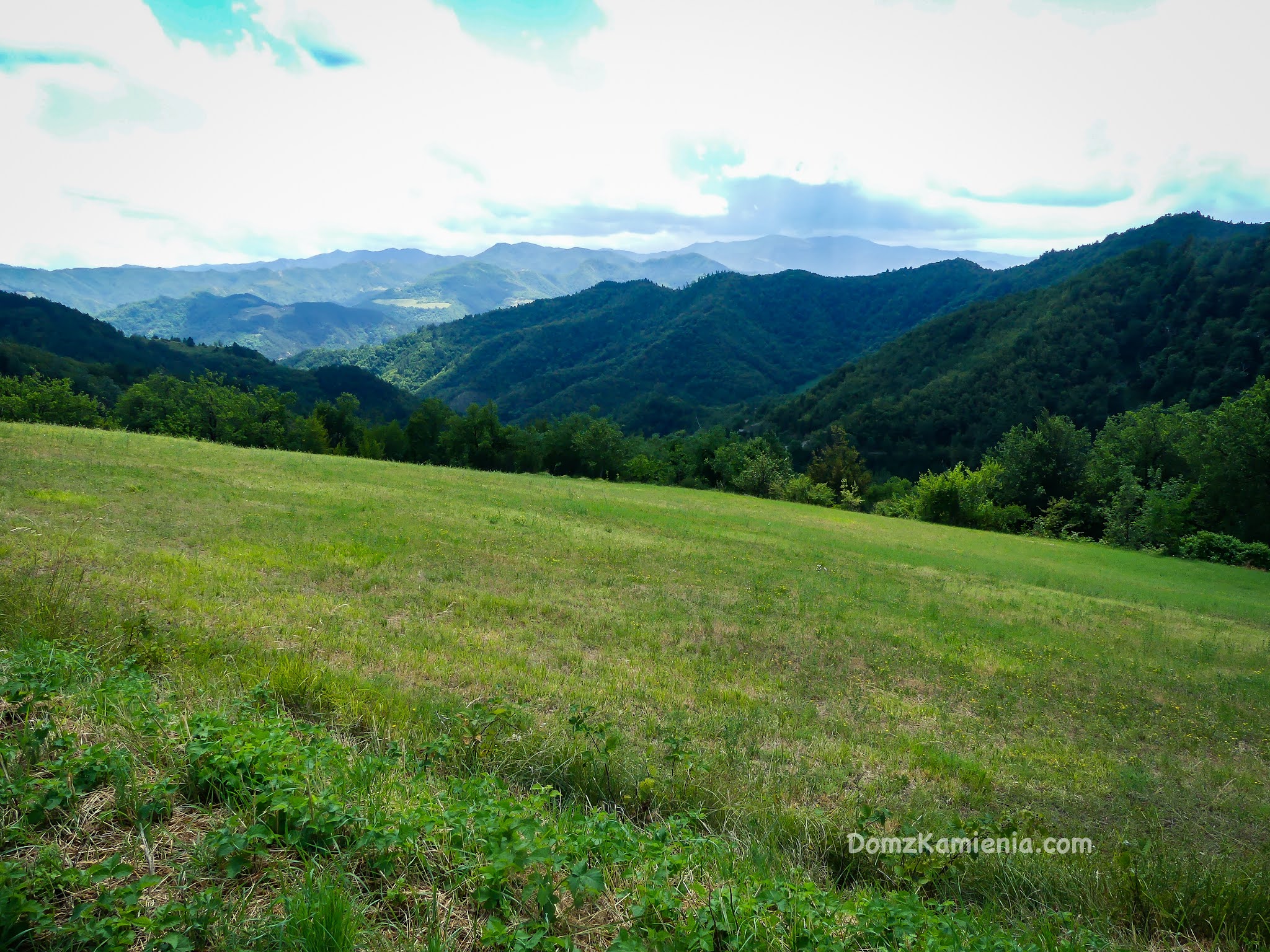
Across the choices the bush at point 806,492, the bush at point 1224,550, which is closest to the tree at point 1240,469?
the bush at point 1224,550

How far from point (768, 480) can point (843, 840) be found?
60168mm

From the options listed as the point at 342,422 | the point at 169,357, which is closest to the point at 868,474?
the point at 342,422

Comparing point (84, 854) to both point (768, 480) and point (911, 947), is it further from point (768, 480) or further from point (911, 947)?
point (768, 480)

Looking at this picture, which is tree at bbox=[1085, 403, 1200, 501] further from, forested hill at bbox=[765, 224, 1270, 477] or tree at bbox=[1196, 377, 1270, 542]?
forested hill at bbox=[765, 224, 1270, 477]

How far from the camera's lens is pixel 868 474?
253 feet

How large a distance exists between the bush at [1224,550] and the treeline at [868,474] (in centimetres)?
7

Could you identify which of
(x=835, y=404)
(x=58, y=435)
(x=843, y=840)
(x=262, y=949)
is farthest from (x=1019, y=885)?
(x=835, y=404)

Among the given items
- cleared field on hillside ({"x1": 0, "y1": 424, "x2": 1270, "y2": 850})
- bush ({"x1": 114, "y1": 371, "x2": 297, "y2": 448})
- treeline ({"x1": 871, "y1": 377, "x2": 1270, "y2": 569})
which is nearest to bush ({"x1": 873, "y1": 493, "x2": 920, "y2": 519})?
treeline ({"x1": 871, "y1": 377, "x2": 1270, "y2": 569})

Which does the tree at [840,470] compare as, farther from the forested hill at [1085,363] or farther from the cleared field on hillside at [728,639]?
the cleared field on hillside at [728,639]

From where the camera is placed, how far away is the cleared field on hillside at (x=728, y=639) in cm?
642

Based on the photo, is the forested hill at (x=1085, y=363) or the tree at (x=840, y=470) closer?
the tree at (x=840, y=470)

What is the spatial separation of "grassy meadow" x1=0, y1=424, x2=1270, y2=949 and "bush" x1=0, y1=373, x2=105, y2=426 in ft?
139

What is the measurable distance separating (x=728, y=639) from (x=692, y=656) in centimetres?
127

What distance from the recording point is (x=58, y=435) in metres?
21.9
